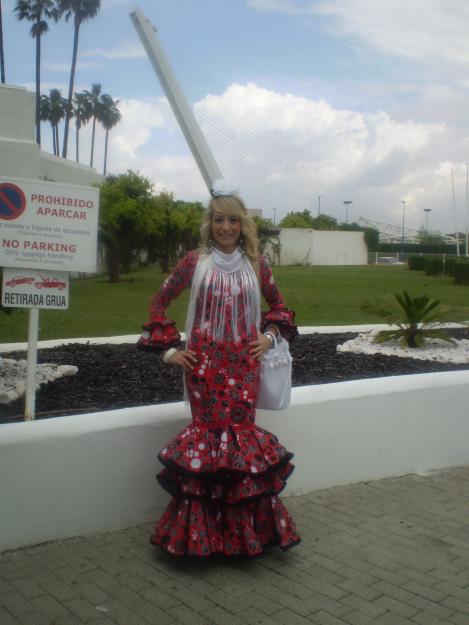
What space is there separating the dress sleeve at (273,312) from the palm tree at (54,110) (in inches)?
2028

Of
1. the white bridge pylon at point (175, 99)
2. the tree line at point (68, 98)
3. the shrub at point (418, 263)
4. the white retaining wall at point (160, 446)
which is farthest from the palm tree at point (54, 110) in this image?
the white retaining wall at point (160, 446)

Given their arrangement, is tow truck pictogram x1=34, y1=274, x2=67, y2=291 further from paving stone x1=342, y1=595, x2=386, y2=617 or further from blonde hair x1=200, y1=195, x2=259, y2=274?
paving stone x1=342, y1=595, x2=386, y2=617

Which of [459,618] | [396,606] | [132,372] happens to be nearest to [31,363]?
[132,372]

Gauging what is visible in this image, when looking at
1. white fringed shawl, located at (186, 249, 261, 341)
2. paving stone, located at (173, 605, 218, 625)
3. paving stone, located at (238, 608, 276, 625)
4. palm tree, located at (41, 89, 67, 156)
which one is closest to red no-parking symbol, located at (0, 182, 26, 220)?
white fringed shawl, located at (186, 249, 261, 341)

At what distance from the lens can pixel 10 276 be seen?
4.44 metres

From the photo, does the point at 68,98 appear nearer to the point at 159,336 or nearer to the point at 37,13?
the point at 37,13

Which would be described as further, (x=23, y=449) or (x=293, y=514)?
(x=293, y=514)

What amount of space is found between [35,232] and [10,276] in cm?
29

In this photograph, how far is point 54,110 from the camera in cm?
5391

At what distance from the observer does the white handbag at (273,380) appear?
3.98m

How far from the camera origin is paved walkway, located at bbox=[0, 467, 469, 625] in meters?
3.38

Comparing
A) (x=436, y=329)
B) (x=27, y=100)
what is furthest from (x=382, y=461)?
(x=27, y=100)

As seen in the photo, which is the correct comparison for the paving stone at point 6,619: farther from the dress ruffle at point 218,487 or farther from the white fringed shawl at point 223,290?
the white fringed shawl at point 223,290

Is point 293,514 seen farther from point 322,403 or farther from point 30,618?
point 30,618
